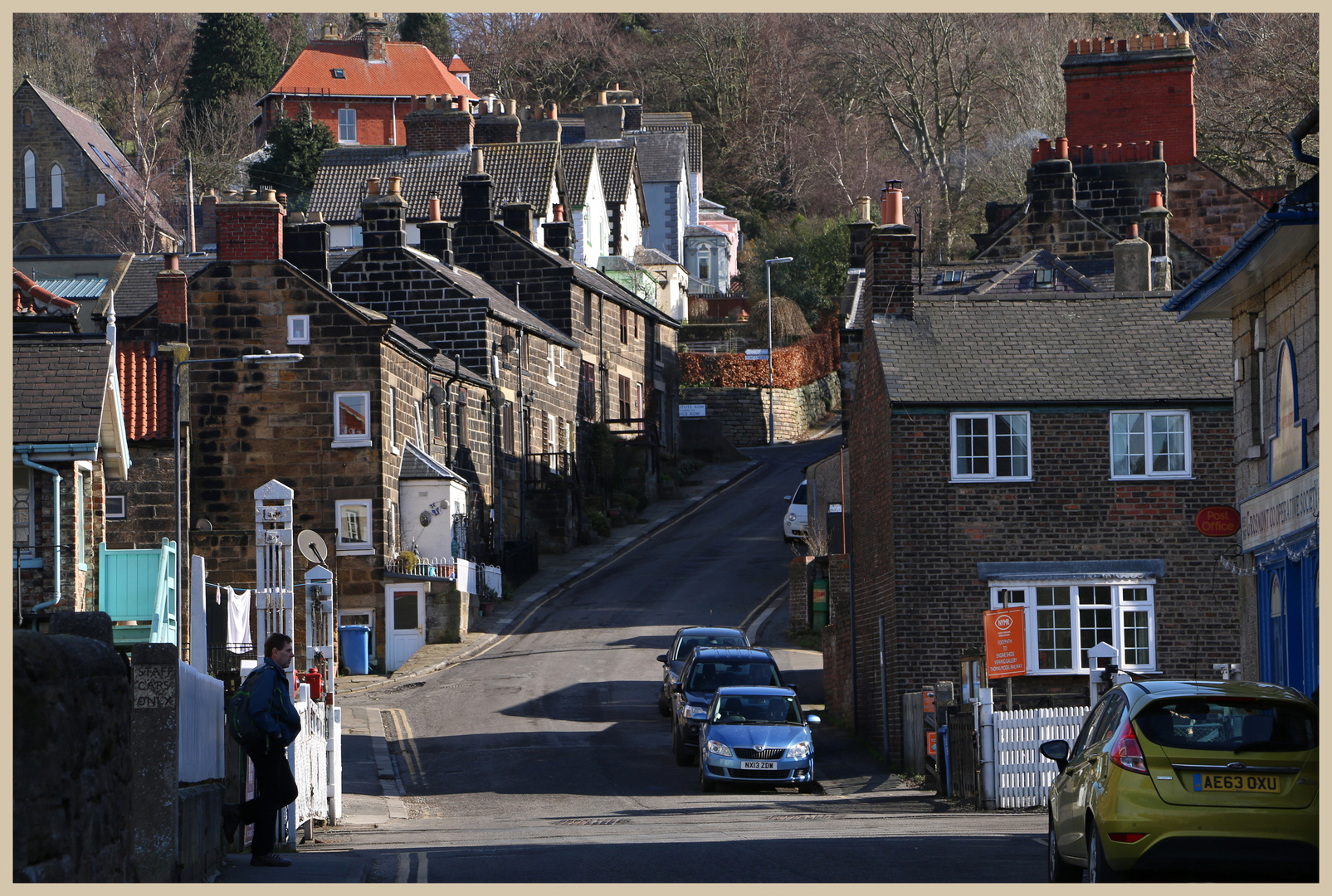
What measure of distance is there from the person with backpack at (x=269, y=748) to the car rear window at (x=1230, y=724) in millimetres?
6614

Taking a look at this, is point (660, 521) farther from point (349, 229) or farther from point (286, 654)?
point (286, 654)

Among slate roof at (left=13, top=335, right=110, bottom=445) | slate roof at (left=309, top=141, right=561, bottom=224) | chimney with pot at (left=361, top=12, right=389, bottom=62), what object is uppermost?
chimney with pot at (left=361, top=12, right=389, bottom=62)

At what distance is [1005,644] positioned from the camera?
75.2 feet

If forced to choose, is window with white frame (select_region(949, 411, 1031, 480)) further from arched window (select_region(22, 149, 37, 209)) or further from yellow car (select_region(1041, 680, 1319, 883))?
arched window (select_region(22, 149, 37, 209))

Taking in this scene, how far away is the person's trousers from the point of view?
14023 mm

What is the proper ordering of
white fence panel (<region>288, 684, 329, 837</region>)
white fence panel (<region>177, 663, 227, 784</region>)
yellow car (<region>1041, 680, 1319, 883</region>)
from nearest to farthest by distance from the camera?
yellow car (<region>1041, 680, 1319, 883</region>) → white fence panel (<region>177, 663, 227, 784</region>) → white fence panel (<region>288, 684, 329, 837</region>)

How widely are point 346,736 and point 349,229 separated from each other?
39.0 meters

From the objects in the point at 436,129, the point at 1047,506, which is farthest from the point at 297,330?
the point at 436,129

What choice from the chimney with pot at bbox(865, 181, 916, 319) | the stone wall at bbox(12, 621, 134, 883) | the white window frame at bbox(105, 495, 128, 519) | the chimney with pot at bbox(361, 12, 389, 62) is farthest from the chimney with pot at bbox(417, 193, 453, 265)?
the chimney with pot at bbox(361, 12, 389, 62)

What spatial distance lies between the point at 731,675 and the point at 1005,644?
674cm

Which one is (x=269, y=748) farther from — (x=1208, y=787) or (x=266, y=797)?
(x=1208, y=787)

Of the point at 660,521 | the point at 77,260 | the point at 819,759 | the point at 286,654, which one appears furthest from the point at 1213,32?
the point at 286,654

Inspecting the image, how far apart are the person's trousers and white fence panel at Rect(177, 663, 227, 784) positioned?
39 cm

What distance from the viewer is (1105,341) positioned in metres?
30.8
